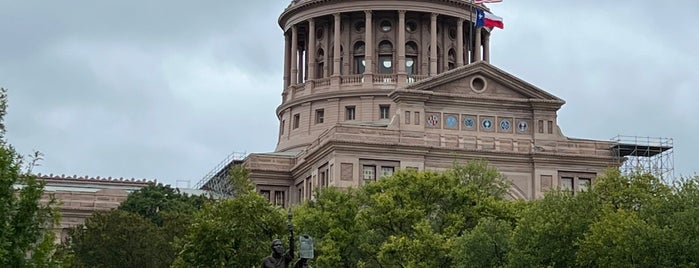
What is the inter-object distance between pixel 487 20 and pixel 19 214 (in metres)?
74.0

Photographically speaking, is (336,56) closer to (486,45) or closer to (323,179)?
(486,45)

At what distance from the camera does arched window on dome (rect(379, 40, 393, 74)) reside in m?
122

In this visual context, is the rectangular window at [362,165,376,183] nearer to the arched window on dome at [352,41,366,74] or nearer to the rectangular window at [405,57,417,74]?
the arched window on dome at [352,41,366,74]

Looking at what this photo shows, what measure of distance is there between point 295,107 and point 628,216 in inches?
2542

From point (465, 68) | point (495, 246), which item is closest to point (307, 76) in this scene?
point (465, 68)

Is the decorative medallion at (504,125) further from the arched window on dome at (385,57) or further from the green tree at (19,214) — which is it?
the green tree at (19,214)

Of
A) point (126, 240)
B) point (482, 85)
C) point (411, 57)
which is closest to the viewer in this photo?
point (126, 240)

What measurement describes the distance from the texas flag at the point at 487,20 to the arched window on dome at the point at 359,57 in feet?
34.0

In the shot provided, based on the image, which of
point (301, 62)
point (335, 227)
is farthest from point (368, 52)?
point (335, 227)

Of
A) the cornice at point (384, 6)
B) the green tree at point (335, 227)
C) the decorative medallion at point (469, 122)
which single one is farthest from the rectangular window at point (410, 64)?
the green tree at point (335, 227)

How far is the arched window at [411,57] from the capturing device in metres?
122

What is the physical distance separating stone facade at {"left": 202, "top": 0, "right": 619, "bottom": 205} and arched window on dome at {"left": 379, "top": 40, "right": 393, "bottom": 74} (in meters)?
0.08

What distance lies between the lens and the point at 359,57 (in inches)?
4847

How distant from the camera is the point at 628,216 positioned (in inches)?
2418
